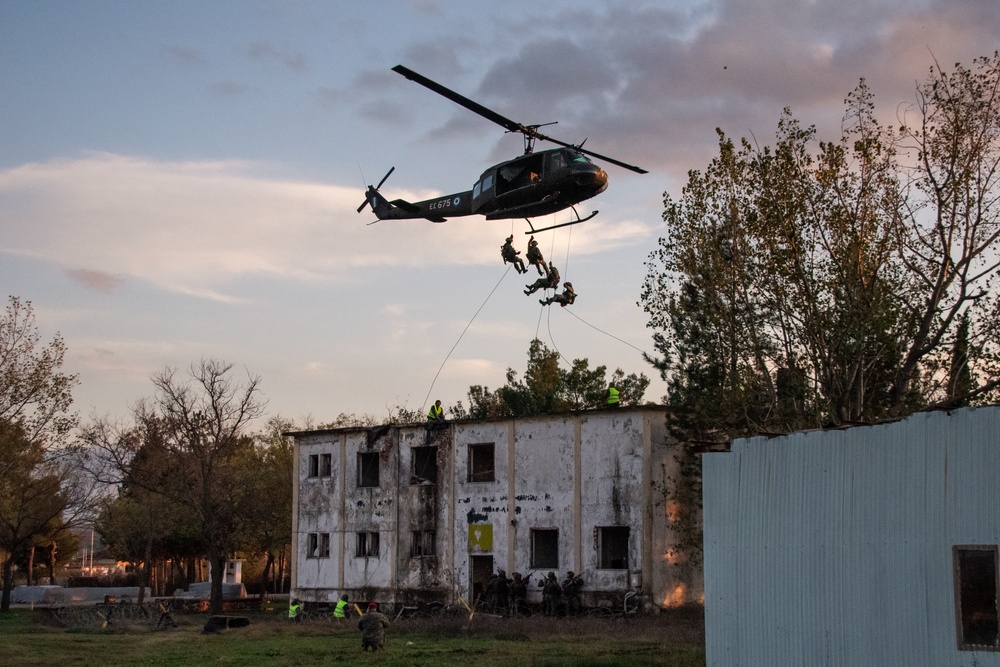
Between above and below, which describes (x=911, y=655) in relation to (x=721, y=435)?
below

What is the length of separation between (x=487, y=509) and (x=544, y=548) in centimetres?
254

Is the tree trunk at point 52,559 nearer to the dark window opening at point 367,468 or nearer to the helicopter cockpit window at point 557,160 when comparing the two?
the dark window opening at point 367,468

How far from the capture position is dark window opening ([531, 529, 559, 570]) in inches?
1454

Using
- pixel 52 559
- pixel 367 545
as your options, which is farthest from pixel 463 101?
pixel 52 559

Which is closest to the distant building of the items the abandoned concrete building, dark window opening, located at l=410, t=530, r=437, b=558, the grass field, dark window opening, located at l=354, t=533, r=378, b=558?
the grass field

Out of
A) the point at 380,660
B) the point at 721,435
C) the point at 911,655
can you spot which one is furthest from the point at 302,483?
the point at 911,655

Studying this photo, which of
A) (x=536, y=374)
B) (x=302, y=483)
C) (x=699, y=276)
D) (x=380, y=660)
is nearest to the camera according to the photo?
(x=380, y=660)

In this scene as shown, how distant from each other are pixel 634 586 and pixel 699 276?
33.5 feet

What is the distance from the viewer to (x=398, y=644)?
26969mm

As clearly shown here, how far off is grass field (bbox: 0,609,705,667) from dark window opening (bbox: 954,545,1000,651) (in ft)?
25.7

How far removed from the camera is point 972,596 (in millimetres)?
14516

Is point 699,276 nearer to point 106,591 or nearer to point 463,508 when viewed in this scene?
point 463,508

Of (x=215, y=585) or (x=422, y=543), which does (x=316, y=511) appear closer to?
(x=422, y=543)

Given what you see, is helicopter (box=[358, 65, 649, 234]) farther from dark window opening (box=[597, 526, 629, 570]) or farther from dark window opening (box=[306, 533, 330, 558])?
dark window opening (box=[306, 533, 330, 558])
